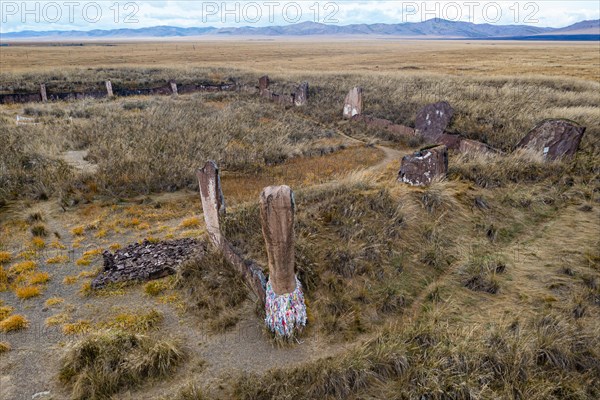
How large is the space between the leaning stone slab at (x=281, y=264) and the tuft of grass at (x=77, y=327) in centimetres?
265

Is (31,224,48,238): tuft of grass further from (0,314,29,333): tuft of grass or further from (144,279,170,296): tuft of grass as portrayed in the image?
(144,279,170,296): tuft of grass

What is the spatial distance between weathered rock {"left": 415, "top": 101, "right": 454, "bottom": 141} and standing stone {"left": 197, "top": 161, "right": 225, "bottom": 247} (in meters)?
10.6

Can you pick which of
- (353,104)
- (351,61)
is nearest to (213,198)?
(353,104)

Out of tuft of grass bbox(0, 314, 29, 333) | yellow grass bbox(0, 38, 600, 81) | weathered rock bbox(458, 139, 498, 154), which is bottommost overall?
tuft of grass bbox(0, 314, 29, 333)

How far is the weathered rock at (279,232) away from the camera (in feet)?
15.4

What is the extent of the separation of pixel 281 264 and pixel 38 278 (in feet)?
15.3

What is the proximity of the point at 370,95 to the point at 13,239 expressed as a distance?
19951mm

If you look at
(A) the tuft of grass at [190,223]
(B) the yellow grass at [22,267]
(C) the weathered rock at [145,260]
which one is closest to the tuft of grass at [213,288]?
(C) the weathered rock at [145,260]

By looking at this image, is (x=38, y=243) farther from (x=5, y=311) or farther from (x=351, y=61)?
(x=351, y=61)

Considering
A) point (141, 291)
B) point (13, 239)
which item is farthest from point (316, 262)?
point (13, 239)

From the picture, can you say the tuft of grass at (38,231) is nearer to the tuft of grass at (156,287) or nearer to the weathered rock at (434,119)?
the tuft of grass at (156,287)

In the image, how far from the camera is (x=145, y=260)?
7.23m

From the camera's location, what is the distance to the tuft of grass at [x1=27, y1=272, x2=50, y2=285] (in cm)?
672

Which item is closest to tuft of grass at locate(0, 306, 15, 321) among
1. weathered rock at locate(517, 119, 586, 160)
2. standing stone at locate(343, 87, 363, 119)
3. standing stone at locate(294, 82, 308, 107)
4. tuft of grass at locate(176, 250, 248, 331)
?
tuft of grass at locate(176, 250, 248, 331)
